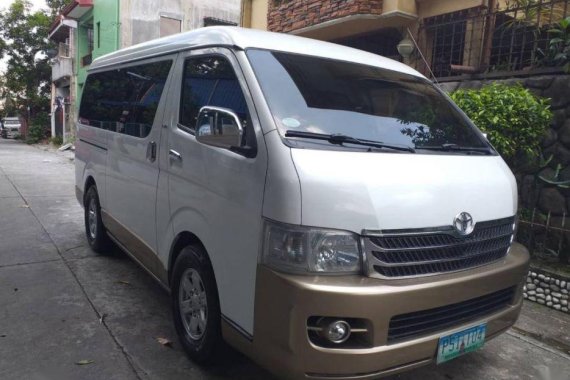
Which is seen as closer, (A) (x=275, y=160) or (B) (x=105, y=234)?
(A) (x=275, y=160)

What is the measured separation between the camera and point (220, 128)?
8.46 ft

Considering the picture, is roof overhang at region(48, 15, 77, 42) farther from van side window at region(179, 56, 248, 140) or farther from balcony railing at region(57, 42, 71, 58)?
van side window at region(179, 56, 248, 140)

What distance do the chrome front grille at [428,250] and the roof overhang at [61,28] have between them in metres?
24.7

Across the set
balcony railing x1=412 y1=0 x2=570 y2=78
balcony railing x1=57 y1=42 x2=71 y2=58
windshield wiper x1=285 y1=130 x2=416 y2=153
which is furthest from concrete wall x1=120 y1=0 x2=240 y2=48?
windshield wiper x1=285 y1=130 x2=416 y2=153

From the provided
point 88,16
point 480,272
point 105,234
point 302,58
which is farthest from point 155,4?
point 480,272

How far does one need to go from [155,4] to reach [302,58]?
57.8 ft

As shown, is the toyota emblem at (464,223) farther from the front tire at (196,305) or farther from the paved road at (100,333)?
the front tire at (196,305)

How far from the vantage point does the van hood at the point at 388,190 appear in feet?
7.20

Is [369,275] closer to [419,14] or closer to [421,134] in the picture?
[421,134]

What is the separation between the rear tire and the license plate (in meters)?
3.81

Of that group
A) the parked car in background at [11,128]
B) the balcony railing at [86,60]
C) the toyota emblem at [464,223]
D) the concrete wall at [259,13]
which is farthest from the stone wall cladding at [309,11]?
the parked car in background at [11,128]

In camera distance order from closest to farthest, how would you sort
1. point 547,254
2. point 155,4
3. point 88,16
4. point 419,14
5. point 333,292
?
point 333,292 → point 547,254 → point 419,14 → point 155,4 → point 88,16

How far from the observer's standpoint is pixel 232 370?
302 centimetres

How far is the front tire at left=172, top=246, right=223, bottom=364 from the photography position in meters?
2.79
